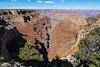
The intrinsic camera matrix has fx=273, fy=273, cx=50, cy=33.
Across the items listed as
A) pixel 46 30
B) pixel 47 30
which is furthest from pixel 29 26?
pixel 47 30

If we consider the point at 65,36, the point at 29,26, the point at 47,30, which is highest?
the point at 29,26

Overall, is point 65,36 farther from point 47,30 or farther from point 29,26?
point 29,26

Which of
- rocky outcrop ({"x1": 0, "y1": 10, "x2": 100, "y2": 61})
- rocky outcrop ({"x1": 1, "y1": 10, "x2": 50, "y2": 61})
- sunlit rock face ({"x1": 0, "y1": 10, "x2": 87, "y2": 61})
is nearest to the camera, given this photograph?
rocky outcrop ({"x1": 0, "y1": 10, "x2": 100, "y2": 61})

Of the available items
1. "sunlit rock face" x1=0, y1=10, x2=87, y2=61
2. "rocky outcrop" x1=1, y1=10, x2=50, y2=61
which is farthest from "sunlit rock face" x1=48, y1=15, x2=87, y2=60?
"rocky outcrop" x1=1, y1=10, x2=50, y2=61

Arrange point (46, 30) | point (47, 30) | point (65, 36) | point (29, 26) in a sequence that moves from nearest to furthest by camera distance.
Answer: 1. point (65, 36)
2. point (29, 26)
3. point (46, 30)
4. point (47, 30)

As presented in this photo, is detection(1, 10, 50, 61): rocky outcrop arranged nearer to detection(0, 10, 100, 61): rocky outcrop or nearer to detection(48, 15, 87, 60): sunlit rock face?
detection(0, 10, 100, 61): rocky outcrop

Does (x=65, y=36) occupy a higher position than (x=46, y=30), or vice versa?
(x=46, y=30)

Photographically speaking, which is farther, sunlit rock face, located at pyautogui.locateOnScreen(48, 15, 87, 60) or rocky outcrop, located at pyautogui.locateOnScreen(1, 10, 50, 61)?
rocky outcrop, located at pyautogui.locateOnScreen(1, 10, 50, 61)

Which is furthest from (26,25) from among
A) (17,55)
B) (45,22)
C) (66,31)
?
(17,55)

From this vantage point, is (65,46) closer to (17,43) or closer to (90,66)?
(17,43)

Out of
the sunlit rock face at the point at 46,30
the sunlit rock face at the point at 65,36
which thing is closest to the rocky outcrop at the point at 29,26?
the sunlit rock face at the point at 46,30

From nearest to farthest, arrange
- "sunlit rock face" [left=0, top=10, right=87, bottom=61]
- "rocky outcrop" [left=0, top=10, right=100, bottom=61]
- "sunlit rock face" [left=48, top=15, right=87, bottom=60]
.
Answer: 1. "rocky outcrop" [left=0, top=10, right=100, bottom=61]
2. "sunlit rock face" [left=48, top=15, right=87, bottom=60]
3. "sunlit rock face" [left=0, top=10, right=87, bottom=61]
